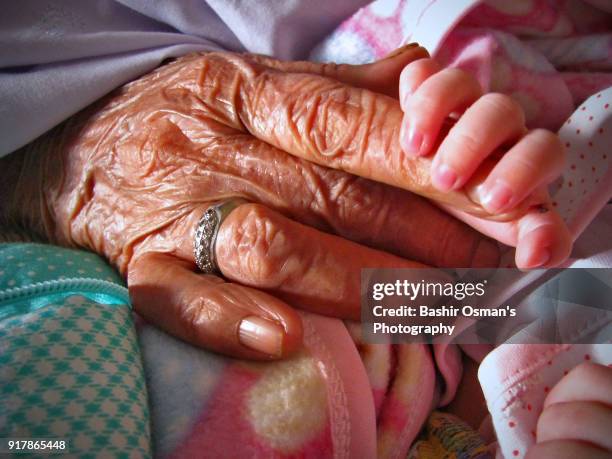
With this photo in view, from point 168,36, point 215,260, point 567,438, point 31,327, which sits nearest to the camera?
point 567,438

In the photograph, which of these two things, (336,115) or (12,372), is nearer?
(12,372)

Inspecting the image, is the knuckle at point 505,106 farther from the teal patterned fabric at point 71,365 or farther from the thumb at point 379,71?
the teal patterned fabric at point 71,365

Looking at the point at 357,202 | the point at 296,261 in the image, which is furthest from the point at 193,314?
the point at 357,202

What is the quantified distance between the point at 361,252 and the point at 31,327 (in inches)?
15.1

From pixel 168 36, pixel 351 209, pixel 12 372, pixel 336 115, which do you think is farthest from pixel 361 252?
pixel 168 36

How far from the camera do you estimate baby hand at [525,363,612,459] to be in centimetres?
47

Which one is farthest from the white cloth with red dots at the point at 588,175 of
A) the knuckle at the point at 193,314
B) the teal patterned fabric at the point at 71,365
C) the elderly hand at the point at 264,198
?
the teal patterned fabric at the point at 71,365

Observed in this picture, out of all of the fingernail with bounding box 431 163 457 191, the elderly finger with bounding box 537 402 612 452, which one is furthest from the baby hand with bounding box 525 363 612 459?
the fingernail with bounding box 431 163 457 191

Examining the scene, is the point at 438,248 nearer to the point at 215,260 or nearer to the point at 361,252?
the point at 361,252

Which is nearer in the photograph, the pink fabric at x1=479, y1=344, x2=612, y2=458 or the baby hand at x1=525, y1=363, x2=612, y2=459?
the baby hand at x1=525, y1=363, x2=612, y2=459

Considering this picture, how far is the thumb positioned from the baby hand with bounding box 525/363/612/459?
0.45 m

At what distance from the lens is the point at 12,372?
1.84 ft

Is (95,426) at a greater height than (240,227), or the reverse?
(240,227)

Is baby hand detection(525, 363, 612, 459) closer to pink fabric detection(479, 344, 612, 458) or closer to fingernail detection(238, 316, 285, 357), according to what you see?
pink fabric detection(479, 344, 612, 458)
